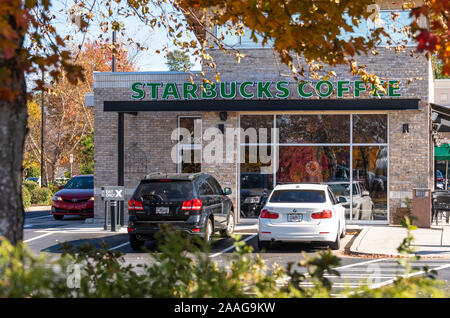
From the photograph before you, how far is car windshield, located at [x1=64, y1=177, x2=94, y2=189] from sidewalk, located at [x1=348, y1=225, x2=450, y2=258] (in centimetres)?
1059

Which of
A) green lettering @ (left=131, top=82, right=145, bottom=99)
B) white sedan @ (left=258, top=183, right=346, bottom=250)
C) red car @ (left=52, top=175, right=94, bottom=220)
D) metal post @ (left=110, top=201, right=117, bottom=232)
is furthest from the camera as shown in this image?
red car @ (left=52, top=175, right=94, bottom=220)

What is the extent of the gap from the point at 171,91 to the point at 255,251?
7.46 meters

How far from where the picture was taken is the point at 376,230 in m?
16.9

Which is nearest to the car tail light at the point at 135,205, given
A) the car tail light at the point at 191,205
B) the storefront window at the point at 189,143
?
the car tail light at the point at 191,205

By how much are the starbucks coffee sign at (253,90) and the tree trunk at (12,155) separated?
43.3 ft

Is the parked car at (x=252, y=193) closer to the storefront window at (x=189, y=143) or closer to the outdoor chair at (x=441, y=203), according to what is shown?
the storefront window at (x=189, y=143)

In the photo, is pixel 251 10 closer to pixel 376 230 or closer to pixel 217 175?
pixel 376 230

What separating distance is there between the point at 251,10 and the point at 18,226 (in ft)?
10.3

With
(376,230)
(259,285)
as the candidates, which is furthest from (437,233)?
(259,285)

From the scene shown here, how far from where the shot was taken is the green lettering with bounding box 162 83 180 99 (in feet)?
62.1

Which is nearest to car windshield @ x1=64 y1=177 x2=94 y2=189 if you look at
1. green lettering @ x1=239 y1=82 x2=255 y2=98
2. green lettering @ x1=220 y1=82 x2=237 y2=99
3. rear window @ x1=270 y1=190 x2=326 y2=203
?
green lettering @ x1=220 y1=82 x2=237 y2=99

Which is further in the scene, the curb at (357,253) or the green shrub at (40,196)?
the green shrub at (40,196)

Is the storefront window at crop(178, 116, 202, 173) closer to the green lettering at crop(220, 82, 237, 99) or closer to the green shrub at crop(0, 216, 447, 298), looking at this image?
the green lettering at crop(220, 82, 237, 99)

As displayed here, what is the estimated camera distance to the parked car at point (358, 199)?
61.4 feet
